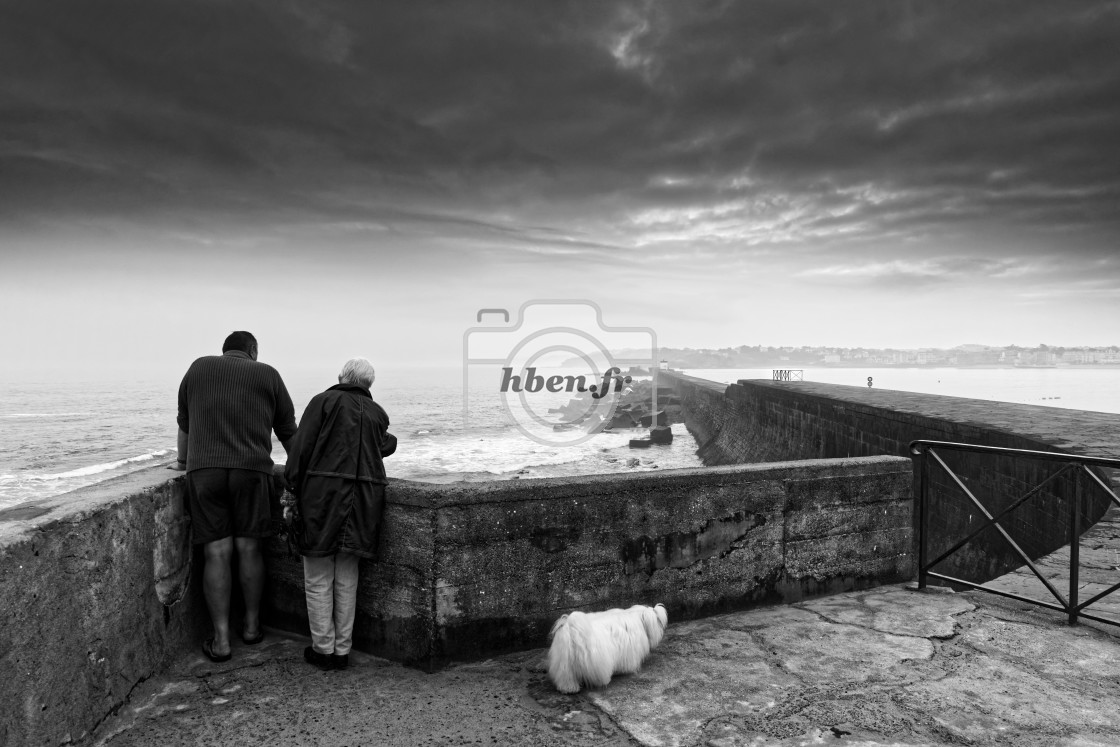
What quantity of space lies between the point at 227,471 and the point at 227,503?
188 mm

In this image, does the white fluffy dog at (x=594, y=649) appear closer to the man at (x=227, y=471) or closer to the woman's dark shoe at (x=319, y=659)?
the woman's dark shoe at (x=319, y=659)

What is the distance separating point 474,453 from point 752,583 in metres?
24.7

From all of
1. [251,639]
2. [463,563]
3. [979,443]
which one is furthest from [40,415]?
[979,443]

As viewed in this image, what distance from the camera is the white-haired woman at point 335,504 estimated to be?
3354mm

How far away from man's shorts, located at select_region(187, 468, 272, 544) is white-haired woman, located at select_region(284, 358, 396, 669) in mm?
294

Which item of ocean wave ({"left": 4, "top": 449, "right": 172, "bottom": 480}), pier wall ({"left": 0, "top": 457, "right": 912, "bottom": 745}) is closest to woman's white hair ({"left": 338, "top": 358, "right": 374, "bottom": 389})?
pier wall ({"left": 0, "top": 457, "right": 912, "bottom": 745})

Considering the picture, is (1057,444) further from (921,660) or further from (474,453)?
(474,453)

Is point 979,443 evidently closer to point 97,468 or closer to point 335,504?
point 335,504

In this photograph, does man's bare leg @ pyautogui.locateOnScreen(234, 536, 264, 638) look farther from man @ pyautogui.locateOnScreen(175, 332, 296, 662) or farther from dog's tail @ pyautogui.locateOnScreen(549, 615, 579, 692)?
dog's tail @ pyautogui.locateOnScreen(549, 615, 579, 692)

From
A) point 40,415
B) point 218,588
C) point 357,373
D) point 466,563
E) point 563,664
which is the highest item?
point 357,373

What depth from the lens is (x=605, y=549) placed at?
380 cm

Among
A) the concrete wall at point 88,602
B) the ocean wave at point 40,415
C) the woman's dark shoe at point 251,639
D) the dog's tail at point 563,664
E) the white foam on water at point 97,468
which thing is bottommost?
the ocean wave at point 40,415

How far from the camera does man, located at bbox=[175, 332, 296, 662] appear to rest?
3477 mm

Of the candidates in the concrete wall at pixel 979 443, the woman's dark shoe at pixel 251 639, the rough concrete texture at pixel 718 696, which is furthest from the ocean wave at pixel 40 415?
the rough concrete texture at pixel 718 696
